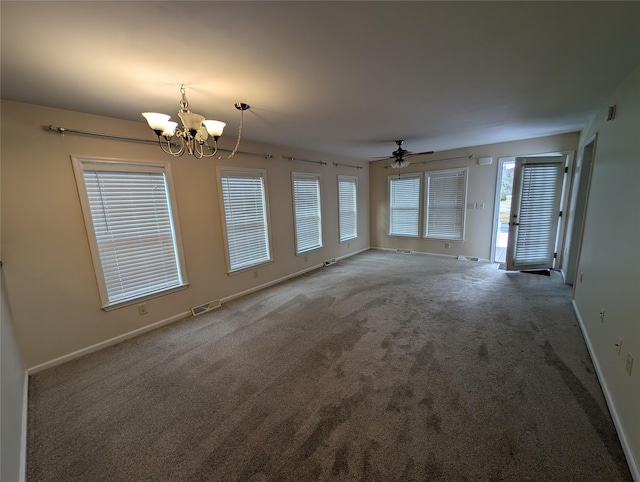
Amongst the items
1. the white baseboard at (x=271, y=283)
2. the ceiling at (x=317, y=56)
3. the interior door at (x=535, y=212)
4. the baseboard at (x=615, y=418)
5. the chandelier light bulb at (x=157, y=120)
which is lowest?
the baseboard at (x=615, y=418)

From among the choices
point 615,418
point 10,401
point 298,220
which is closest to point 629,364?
point 615,418

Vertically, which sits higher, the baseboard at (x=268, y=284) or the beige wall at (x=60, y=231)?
the beige wall at (x=60, y=231)

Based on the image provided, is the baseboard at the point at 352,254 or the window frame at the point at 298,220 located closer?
the window frame at the point at 298,220

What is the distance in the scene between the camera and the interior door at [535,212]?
4.34 meters

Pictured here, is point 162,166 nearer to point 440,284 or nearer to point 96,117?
point 96,117

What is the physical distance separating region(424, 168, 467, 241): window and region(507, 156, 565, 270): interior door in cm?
108

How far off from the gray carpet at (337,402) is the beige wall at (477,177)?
7.94 ft

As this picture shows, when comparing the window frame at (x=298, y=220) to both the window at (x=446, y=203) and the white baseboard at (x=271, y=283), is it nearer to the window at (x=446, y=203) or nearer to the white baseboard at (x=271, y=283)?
the white baseboard at (x=271, y=283)

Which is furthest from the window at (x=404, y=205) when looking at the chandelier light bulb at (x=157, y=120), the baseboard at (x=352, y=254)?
the chandelier light bulb at (x=157, y=120)

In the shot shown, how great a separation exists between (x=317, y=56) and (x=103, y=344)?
3486 millimetres

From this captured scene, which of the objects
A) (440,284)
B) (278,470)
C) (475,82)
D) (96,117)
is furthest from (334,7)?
(440,284)

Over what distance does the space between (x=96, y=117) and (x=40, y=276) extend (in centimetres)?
164

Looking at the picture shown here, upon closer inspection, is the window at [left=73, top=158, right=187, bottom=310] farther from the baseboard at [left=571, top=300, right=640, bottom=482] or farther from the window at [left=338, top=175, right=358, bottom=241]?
the baseboard at [left=571, top=300, right=640, bottom=482]

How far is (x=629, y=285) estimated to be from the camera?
1.67m
